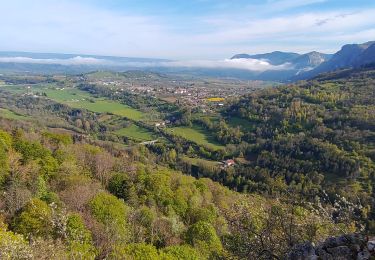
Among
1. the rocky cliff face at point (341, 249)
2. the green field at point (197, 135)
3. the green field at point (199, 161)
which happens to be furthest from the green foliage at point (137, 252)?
the green field at point (197, 135)

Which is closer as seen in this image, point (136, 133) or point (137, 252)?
point (137, 252)

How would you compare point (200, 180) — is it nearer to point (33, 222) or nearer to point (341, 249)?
point (33, 222)

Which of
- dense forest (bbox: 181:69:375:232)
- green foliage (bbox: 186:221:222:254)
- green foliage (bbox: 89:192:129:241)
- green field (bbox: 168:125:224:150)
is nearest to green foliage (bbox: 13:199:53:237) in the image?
green foliage (bbox: 89:192:129:241)

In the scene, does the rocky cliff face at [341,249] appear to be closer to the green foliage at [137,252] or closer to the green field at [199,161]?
the green foliage at [137,252]

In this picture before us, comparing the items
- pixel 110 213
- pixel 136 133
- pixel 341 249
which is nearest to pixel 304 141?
pixel 136 133

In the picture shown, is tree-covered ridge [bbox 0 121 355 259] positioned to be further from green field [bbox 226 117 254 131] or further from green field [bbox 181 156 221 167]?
green field [bbox 226 117 254 131]

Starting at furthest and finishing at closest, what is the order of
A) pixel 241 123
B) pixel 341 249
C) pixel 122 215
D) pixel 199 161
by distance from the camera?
pixel 241 123 < pixel 199 161 < pixel 122 215 < pixel 341 249

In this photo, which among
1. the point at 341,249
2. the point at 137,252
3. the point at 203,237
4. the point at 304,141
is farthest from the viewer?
the point at 304,141

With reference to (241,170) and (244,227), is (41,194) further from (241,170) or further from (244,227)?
(241,170)

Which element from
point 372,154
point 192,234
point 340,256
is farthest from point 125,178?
point 372,154
